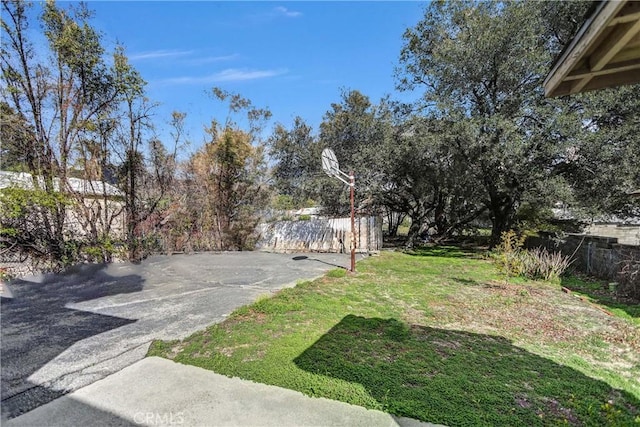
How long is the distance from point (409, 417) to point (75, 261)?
6836 millimetres

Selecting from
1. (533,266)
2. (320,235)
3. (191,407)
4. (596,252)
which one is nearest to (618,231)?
(596,252)

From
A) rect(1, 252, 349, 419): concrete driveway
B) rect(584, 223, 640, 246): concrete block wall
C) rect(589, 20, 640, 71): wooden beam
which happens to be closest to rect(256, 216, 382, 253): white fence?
rect(1, 252, 349, 419): concrete driveway

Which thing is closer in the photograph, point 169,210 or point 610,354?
point 610,354

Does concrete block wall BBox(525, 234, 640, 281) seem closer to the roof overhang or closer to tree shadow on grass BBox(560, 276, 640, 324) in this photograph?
tree shadow on grass BBox(560, 276, 640, 324)

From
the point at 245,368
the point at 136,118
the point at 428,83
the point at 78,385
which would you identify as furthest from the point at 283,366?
the point at 428,83

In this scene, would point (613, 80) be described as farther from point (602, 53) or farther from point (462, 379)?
point (462, 379)

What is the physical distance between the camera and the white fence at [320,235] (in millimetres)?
9805

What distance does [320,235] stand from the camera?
1015 cm

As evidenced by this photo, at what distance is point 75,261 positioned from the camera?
235 inches

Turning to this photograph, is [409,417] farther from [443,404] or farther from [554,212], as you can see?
[554,212]

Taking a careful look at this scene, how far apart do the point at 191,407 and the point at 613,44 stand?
3.19m

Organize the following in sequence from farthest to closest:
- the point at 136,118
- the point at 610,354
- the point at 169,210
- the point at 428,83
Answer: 1. the point at 428,83
2. the point at 169,210
3. the point at 136,118
4. the point at 610,354

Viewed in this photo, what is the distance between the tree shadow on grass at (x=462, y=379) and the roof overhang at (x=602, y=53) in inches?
82.8

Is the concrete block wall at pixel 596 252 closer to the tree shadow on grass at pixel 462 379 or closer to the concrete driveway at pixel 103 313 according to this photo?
the tree shadow on grass at pixel 462 379
